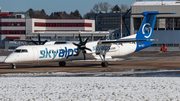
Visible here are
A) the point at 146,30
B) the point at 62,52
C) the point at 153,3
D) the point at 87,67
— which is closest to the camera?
the point at 62,52

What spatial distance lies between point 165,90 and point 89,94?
15.0 ft

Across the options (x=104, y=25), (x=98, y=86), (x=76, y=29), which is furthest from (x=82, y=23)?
(x=98, y=86)

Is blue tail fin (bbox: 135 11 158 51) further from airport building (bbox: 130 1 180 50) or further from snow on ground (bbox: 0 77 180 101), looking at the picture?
airport building (bbox: 130 1 180 50)

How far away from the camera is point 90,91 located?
1661cm

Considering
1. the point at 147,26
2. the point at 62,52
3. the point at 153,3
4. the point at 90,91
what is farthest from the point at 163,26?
the point at 90,91

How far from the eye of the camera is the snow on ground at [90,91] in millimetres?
14727

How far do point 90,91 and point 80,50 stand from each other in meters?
17.9

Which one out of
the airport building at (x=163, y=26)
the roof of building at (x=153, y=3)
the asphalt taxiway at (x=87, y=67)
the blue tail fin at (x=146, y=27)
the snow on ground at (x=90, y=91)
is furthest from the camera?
the roof of building at (x=153, y=3)

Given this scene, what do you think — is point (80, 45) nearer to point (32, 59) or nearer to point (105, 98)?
point (32, 59)

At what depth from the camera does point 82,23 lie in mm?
131750

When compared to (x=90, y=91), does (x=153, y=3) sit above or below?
above

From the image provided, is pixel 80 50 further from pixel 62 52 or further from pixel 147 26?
pixel 147 26

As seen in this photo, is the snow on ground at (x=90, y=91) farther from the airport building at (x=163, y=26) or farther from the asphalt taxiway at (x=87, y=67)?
the airport building at (x=163, y=26)

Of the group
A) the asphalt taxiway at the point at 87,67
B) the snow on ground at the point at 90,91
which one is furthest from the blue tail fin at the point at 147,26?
the snow on ground at the point at 90,91
